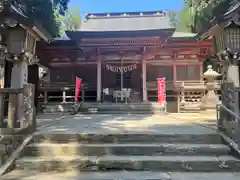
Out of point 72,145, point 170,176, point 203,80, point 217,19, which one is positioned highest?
point 217,19

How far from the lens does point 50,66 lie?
60.7 feet

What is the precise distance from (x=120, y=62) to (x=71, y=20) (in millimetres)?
25670

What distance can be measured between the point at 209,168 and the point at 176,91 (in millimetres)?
12699

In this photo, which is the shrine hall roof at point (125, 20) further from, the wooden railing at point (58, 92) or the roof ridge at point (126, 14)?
the wooden railing at point (58, 92)

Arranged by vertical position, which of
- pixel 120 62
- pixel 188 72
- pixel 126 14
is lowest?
pixel 188 72

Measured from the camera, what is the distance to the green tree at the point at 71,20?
38812mm

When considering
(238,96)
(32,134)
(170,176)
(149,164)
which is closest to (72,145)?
(32,134)

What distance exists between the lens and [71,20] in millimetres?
40188

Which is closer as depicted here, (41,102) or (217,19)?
(217,19)

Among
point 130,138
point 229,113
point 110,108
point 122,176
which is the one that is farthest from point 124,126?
point 110,108

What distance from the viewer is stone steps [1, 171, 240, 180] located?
4.32 m

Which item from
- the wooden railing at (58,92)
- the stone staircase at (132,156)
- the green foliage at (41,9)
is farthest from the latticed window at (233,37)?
the wooden railing at (58,92)

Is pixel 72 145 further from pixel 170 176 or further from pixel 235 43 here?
pixel 235 43

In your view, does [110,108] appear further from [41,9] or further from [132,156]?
[132,156]
